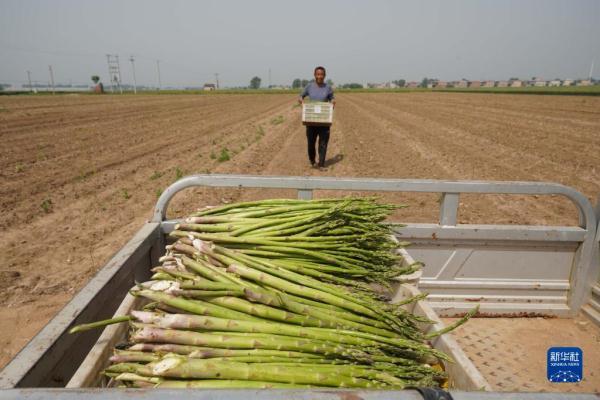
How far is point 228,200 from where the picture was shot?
8.66m

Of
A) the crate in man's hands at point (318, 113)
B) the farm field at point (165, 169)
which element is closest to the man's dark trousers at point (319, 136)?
the crate in man's hands at point (318, 113)

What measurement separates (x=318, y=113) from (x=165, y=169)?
4.85 metres

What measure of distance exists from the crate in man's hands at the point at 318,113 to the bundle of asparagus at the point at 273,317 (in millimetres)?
7608

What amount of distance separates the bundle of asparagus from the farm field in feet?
9.99

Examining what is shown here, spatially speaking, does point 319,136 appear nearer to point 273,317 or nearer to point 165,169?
point 165,169

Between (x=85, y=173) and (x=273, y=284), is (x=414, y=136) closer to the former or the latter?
(x=85, y=173)

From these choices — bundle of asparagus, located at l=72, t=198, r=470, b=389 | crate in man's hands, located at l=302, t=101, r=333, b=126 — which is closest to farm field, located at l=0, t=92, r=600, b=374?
crate in man's hands, located at l=302, t=101, r=333, b=126

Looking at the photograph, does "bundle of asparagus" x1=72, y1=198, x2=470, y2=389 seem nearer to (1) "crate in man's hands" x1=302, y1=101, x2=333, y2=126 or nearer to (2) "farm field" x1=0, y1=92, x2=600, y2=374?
(2) "farm field" x1=0, y1=92, x2=600, y2=374

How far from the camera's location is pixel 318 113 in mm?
9812

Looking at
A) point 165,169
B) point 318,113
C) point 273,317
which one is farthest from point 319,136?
point 273,317

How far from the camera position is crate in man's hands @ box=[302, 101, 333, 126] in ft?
31.8

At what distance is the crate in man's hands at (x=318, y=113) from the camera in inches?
381

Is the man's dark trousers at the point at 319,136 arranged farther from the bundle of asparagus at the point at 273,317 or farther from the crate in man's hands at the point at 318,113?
the bundle of asparagus at the point at 273,317

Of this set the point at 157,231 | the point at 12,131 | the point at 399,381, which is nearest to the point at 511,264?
the point at 399,381
